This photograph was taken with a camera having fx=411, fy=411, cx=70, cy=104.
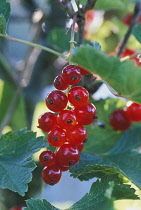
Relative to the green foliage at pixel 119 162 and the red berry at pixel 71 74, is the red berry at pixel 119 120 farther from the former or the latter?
the red berry at pixel 71 74

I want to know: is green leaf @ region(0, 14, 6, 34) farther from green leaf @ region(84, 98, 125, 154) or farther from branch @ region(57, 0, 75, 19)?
green leaf @ region(84, 98, 125, 154)

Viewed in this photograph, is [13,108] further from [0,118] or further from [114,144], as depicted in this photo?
[114,144]

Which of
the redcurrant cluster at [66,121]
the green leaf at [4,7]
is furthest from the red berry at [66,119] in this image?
the green leaf at [4,7]

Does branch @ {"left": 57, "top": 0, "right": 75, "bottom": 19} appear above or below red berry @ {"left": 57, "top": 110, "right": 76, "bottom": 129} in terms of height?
above

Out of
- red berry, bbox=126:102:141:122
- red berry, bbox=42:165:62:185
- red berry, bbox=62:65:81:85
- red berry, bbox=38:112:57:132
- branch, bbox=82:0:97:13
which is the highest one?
branch, bbox=82:0:97:13

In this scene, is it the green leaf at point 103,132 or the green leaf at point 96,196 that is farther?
the green leaf at point 103,132

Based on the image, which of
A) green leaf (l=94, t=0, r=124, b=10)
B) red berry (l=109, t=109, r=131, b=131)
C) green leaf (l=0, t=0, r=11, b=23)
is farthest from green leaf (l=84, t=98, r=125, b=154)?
green leaf (l=0, t=0, r=11, b=23)

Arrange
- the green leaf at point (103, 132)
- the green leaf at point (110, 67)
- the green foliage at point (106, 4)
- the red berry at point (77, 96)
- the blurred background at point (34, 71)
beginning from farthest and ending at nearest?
the blurred background at point (34, 71) → the green leaf at point (103, 132) → the green foliage at point (106, 4) → the red berry at point (77, 96) → the green leaf at point (110, 67)

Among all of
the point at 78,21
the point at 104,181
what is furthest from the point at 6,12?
the point at 104,181
